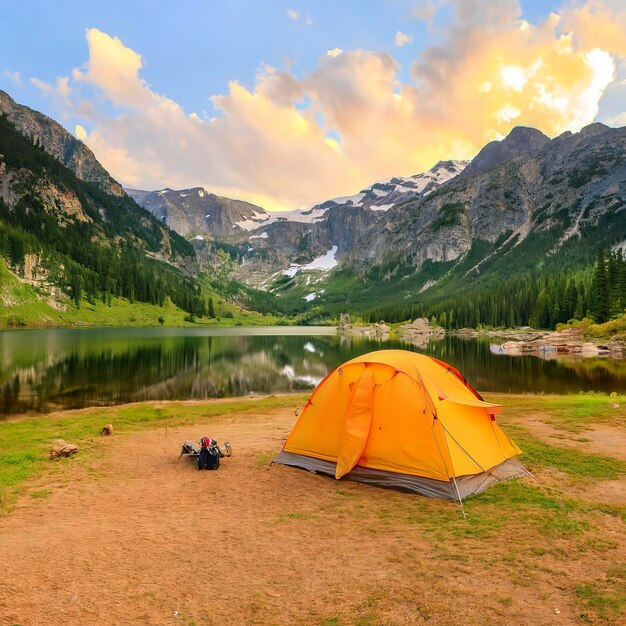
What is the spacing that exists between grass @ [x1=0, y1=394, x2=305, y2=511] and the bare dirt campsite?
0.21 metres

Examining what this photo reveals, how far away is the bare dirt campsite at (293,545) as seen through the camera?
7169 mm

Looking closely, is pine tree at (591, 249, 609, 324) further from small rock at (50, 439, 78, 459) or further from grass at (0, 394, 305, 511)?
small rock at (50, 439, 78, 459)

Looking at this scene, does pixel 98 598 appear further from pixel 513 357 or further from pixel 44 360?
pixel 513 357

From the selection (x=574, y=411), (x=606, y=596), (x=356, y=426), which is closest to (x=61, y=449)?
(x=356, y=426)

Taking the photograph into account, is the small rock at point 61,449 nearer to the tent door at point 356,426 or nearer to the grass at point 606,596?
the tent door at point 356,426

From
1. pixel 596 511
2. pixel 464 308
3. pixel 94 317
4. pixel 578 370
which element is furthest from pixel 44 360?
pixel 464 308

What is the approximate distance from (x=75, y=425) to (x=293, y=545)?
60.7 feet

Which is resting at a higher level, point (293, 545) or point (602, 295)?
point (602, 295)

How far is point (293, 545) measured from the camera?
981 cm

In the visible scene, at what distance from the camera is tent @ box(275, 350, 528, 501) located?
13617 mm

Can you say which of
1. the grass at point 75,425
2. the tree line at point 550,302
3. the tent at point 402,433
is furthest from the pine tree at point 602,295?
the tent at point 402,433

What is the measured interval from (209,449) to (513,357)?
69.3m

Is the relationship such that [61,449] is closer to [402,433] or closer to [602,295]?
[402,433]

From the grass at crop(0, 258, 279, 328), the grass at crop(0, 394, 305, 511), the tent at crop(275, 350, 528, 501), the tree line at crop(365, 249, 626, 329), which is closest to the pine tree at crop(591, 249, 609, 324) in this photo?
the tree line at crop(365, 249, 626, 329)
